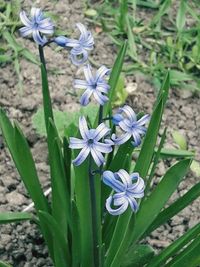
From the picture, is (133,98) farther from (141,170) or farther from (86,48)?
(86,48)

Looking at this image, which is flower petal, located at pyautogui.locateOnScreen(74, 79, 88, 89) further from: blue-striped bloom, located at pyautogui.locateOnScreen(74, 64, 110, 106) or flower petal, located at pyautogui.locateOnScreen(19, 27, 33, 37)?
flower petal, located at pyautogui.locateOnScreen(19, 27, 33, 37)

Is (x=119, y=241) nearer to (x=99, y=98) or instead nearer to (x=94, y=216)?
(x=94, y=216)

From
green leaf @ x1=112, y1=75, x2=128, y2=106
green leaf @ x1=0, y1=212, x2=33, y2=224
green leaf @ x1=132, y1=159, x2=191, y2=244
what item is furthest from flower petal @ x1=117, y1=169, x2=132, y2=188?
green leaf @ x1=112, y1=75, x2=128, y2=106

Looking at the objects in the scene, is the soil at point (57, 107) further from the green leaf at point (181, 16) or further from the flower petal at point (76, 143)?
the flower petal at point (76, 143)

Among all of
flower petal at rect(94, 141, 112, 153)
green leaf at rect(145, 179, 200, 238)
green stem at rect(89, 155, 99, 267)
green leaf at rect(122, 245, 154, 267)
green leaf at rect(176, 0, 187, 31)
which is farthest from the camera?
green leaf at rect(176, 0, 187, 31)

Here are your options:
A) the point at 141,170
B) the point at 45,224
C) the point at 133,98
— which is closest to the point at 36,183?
the point at 45,224

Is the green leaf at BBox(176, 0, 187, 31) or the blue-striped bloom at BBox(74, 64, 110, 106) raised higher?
the blue-striped bloom at BBox(74, 64, 110, 106)

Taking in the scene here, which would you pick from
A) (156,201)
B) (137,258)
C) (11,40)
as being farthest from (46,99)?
(11,40)

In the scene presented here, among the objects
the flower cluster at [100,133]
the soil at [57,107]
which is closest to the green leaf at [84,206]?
the flower cluster at [100,133]
